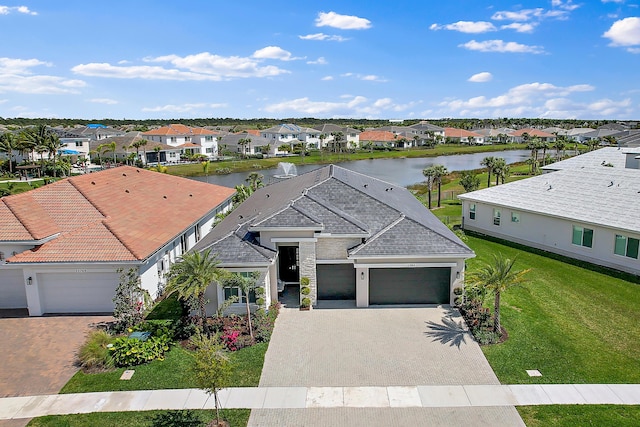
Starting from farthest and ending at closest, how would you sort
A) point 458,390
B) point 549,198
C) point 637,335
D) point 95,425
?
point 549,198 → point 637,335 → point 458,390 → point 95,425

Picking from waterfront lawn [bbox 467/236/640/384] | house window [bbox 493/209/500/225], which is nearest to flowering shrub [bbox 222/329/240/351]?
waterfront lawn [bbox 467/236/640/384]

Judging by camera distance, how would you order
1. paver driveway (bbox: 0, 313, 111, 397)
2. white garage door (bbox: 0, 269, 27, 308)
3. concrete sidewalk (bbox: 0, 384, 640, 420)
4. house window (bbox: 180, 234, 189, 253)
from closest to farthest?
concrete sidewalk (bbox: 0, 384, 640, 420)
paver driveway (bbox: 0, 313, 111, 397)
white garage door (bbox: 0, 269, 27, 308)
house window (bbox: 180, 234, 189, 253)

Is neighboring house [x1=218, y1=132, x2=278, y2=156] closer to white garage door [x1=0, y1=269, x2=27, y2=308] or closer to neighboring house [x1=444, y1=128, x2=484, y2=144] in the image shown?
neighboring house [x1=444, y1=128, x2=484, y2=144]

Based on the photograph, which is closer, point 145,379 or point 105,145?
point 145,379

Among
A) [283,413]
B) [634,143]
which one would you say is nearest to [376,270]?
[283,413]

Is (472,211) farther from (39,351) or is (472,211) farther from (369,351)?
(39,351)

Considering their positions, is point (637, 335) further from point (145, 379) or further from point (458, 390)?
point (145, 379)

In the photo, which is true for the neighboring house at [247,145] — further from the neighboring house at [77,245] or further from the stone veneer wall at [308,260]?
the stone veneer wall at [308,260]

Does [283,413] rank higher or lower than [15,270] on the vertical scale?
lower
